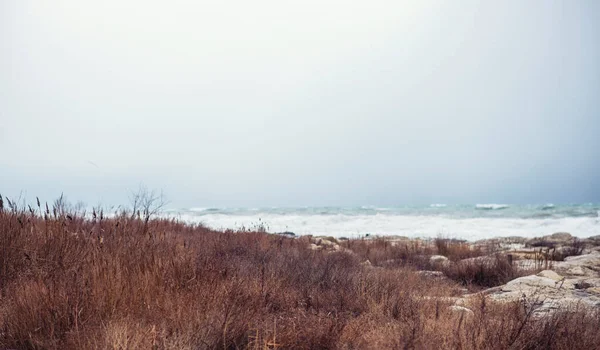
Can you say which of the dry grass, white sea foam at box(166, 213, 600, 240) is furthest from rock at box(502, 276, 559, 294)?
white sea foam at box(166, 213, 600, 240)

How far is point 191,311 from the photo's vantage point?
109 inches

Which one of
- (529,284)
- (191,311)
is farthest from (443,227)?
(191,311)

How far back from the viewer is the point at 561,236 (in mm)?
15789

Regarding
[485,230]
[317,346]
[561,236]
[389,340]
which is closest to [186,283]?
[317,346]

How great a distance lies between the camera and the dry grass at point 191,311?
2.58 meters

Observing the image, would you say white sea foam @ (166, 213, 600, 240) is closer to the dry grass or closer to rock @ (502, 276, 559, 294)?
rock @ (502, 276, 559, 294)

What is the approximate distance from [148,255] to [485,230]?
23.9m

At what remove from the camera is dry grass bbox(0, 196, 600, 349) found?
8.48 ft

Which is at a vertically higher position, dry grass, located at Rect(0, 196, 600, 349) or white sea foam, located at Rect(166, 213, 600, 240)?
dry grass, located at Rect(0, 196, 600, 349)

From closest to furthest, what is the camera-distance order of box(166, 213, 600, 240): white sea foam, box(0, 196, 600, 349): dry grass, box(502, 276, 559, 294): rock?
box(0, 196, 600, 349): dry grass < box(502, 276, 559, 294): rock < box(166, 213, 600, 240): white sea foam

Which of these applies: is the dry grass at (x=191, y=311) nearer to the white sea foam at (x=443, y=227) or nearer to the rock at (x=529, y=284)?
the rock at (x=529, y=284)

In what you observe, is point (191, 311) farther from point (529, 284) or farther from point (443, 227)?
point (443, 227)

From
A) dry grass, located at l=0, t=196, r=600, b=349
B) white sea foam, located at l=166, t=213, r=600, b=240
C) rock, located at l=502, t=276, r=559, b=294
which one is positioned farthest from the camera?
white sea foam, located at l=166, t=213, r=600, b=240

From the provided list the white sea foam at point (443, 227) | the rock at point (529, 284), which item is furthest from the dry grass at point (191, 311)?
the white sea foam at point (443, 227)
